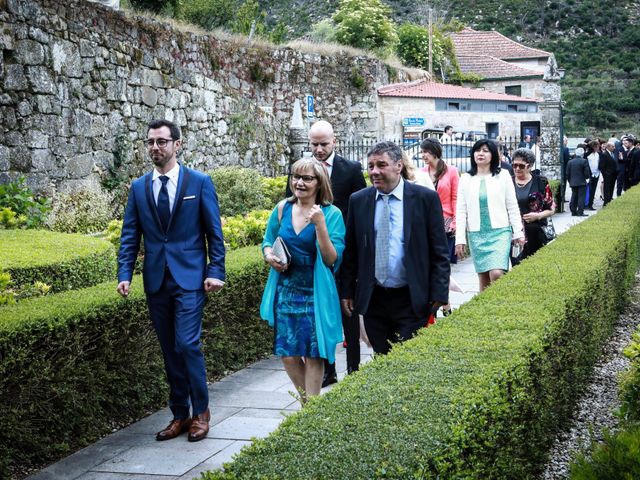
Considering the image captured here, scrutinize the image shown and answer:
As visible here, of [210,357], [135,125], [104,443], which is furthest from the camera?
[135,125]

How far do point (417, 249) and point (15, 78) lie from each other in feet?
25.8

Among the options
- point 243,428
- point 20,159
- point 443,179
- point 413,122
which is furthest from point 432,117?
point 243,428

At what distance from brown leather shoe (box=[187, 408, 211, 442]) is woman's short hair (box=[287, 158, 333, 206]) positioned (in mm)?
1534

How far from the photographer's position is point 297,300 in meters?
5.41

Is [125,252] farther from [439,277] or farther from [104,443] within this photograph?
[439,277]

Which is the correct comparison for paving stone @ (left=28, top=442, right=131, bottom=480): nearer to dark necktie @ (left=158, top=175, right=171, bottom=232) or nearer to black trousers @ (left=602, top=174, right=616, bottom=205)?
dark necktie @ (left=158, top=175, right=171, bottom=232)

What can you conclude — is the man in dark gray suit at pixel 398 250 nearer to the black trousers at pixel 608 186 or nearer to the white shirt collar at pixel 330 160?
the white shirt collar at pixel 330 160

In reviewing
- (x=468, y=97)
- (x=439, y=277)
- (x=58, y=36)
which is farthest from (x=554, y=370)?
(x=468, y=97)

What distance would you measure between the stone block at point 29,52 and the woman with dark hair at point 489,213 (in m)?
6.58

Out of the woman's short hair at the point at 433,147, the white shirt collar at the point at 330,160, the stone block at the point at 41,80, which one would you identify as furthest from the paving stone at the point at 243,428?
the stone block at the point at 41,80

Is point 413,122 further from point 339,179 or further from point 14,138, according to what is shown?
point 339,179

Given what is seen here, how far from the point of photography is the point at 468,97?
36.9 metres

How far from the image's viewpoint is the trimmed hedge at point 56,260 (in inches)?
271

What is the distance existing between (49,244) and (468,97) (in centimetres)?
3084
